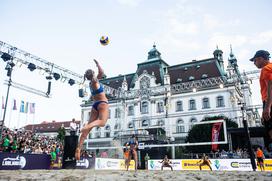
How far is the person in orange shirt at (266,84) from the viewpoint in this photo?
3885 millimetres

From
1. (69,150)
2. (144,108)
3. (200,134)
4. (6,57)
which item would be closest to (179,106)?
(144,108)

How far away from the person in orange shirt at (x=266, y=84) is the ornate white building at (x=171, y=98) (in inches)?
1145

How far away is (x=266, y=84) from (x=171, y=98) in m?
38.2

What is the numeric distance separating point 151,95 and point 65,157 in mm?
31498

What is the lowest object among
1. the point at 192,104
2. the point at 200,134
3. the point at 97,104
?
the point at 200,134

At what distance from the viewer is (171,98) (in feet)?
137

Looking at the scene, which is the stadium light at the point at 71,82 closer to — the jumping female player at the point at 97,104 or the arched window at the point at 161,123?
the jumping female player at the point at 97,104

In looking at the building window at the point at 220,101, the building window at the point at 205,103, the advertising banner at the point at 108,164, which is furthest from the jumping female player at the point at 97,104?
the building window at the point at 205,103

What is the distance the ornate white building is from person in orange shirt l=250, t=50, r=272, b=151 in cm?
2909

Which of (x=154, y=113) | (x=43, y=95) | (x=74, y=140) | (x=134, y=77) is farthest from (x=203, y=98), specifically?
(x=74, y=140)

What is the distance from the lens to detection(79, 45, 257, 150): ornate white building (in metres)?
37.5

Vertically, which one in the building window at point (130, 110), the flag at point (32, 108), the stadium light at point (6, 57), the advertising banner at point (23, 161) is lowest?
the advertising banner at point (23, 161)

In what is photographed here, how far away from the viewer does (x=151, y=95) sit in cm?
4269

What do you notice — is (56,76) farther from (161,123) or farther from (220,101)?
(220,101)
